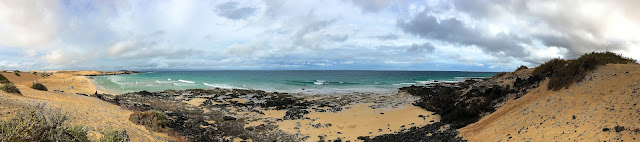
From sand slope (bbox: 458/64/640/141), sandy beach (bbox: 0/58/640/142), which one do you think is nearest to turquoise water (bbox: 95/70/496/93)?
sandy beach (bbox: 0/58/640/142)

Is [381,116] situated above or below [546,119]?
below

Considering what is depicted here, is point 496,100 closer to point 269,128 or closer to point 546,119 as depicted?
point 546,119

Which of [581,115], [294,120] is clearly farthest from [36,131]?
[581,115]

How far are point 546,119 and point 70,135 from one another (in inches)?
455

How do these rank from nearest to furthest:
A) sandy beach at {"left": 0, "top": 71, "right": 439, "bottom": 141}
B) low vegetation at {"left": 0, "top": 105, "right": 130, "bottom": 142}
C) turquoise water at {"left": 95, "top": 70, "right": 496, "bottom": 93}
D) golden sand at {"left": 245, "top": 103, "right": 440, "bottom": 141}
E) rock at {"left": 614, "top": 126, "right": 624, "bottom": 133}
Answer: low vegetation at {"left": 0, "top": 105, "right": 130, "bottom": 142}
rock at {"left": 614, "top": 126, "right": 624, "bottom": 133}
sandy beach at {"left": 0, "top": 71, "right": 439, "bottom": 141}
golden sand at {"left": 245, "top": 103, "right": 440, "bottom": 141}
turquoise water at {"left": 95, "top": 70, "right": 496, "bottom": 93}

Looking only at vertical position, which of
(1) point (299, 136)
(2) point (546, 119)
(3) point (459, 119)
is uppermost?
(2) point (546, 119)

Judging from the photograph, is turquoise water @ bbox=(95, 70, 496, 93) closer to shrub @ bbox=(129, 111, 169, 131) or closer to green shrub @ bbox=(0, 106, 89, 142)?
shrub @ bbox=(129, 111, 169, 131)

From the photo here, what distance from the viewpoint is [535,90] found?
11266 mm

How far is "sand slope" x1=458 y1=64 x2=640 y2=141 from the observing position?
237 inches

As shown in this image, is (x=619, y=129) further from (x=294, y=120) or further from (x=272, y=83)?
(x=272, y=83)

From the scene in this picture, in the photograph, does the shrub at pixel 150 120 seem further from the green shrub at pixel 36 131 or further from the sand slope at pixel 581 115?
the sand slope at pixel 581 115

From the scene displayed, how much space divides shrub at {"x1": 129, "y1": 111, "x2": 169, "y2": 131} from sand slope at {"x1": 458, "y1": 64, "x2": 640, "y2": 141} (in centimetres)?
1151

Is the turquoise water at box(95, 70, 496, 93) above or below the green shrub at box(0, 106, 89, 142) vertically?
below

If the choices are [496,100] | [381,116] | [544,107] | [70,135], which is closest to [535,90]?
[496,100]
